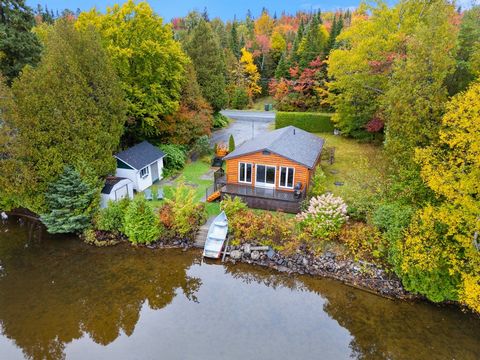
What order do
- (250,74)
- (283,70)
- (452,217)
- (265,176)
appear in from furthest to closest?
1. (250,74)
2. (283,70)
3. (265,176)
4. (452,217)

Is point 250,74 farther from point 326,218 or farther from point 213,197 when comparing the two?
point 326,218

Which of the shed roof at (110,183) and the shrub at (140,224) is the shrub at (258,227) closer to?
the shrub at (140,224)

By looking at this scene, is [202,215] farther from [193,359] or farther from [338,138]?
[338,138]

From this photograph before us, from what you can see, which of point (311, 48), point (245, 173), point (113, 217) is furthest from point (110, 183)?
point (311, 48)

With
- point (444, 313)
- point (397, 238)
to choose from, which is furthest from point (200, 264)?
point (444, 313)

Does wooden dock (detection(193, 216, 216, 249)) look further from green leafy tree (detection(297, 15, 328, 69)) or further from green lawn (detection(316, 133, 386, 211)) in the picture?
green leafy tree (detection(297, 15, 328, 69))

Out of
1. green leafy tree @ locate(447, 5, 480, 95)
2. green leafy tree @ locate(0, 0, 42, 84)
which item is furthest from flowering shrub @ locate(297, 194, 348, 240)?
green leafy tree @ locate(0, 0, 42, 84)

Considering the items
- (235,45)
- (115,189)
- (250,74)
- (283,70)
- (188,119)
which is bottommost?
(115,189)
